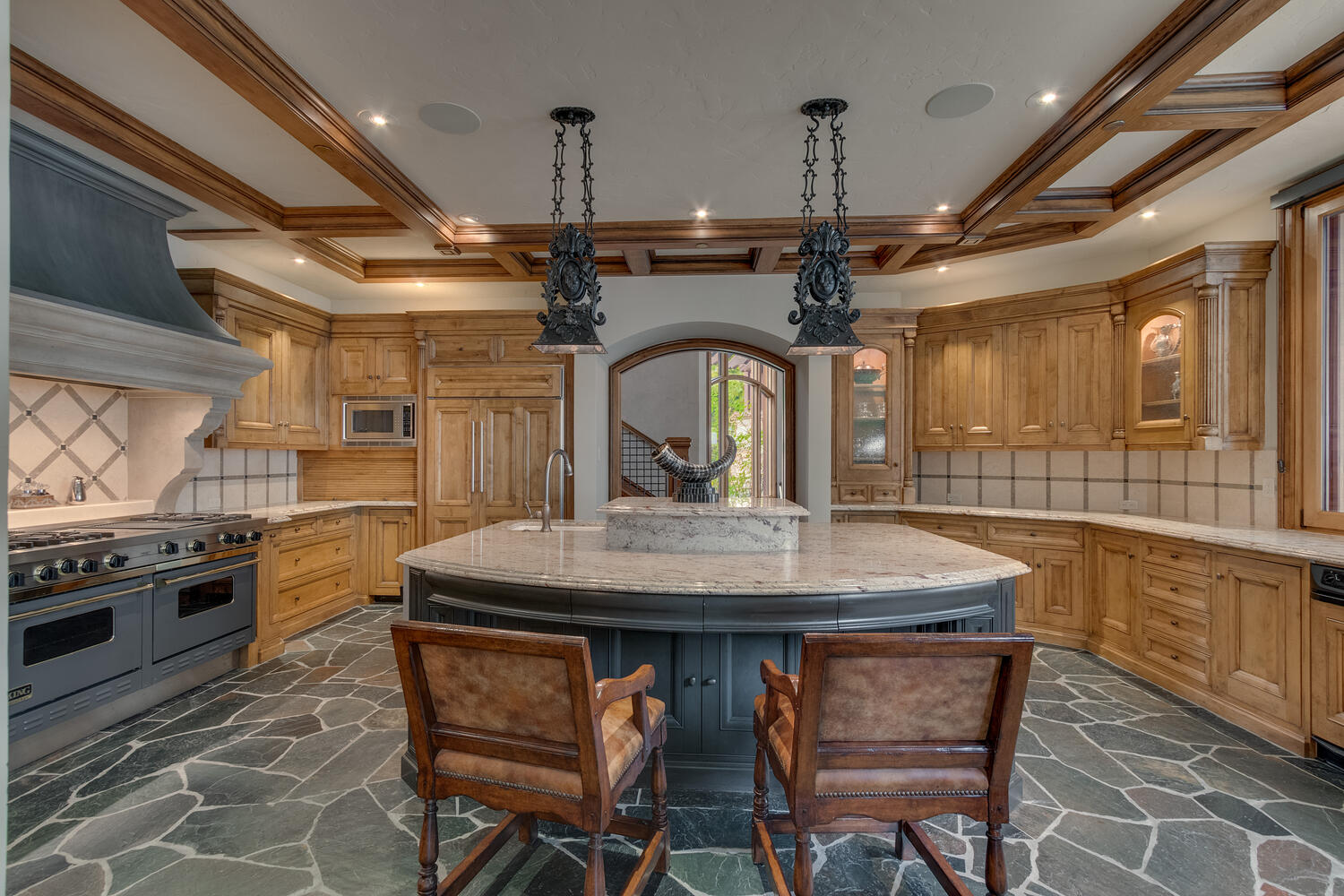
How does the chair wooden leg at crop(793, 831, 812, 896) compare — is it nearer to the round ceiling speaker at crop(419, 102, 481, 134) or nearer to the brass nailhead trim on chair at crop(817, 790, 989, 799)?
the brass nailhead trim on chair at crop(817, 790, 989, 799)

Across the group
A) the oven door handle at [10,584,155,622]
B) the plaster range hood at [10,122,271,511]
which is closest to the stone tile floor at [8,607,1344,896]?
the oven door handle at [10,584,155,622]

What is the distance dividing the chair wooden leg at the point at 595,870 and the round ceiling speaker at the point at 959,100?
2.98 m

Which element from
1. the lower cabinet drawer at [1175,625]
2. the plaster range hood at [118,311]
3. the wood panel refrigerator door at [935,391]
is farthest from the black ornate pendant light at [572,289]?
the lower cabinet drawer at [1175,625]

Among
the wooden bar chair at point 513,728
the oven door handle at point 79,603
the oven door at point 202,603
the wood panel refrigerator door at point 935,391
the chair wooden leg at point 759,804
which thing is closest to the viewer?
the wooden bar chair at point 513,728

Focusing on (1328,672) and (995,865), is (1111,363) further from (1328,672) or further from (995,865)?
(995,865)

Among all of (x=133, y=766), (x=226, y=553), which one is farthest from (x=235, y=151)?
(x=133, y=766)

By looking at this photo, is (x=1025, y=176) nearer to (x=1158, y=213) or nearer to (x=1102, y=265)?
(x=1158, y=213)

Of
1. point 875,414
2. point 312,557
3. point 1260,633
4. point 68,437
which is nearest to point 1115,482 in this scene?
point 875,414

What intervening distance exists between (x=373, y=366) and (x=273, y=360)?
841 millimetres

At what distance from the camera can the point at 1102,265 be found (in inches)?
189

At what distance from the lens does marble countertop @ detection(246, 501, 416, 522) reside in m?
4.40

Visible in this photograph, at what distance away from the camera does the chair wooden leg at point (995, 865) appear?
1.64 m

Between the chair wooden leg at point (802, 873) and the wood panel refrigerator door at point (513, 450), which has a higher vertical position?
the wood panel refrigerator door at point (513, 450)

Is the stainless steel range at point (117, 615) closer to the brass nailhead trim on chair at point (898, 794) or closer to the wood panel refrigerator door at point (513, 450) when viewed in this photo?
the wood panel refrigerator door at point (513, 450)
